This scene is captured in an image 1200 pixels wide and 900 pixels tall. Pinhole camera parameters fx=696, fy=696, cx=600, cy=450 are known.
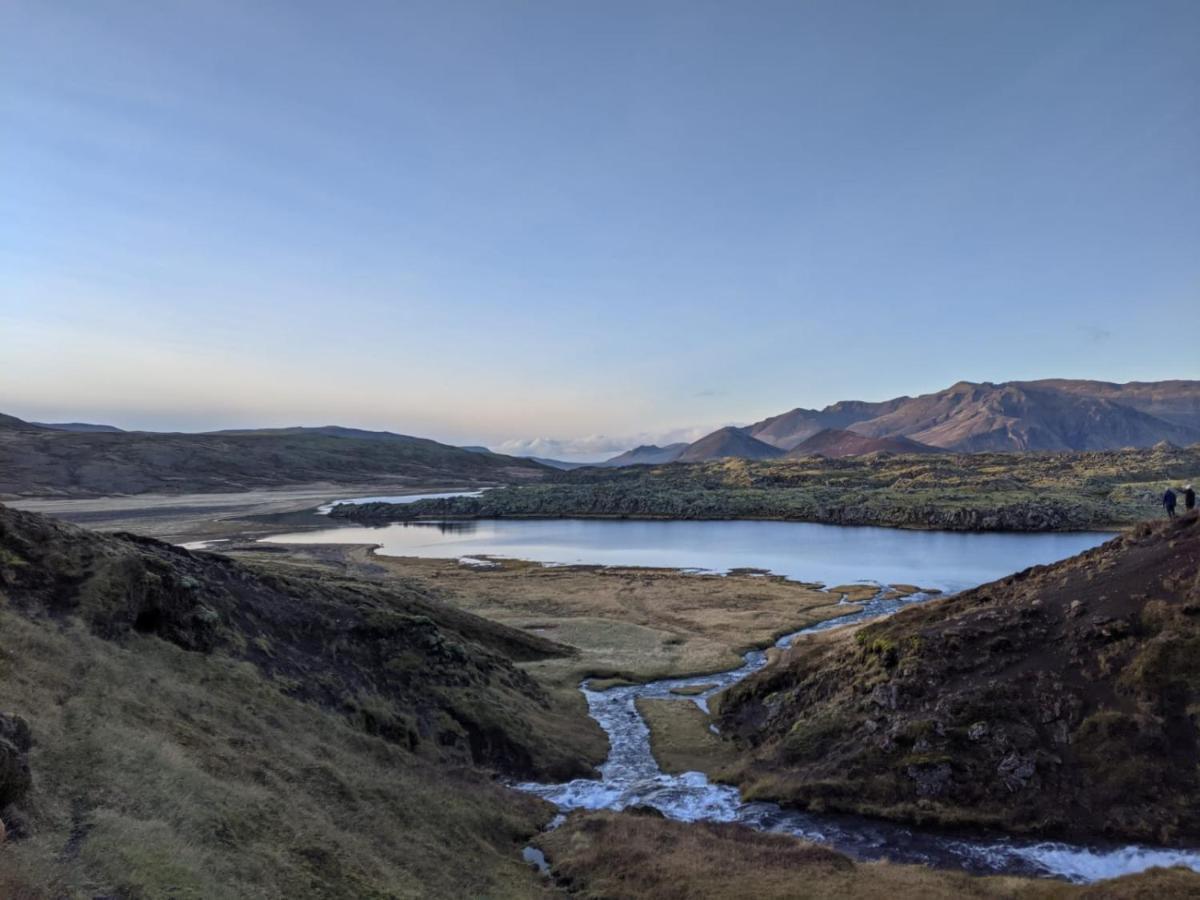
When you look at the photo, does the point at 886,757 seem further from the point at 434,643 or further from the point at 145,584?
the point at 145,584

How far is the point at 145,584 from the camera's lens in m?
30.7

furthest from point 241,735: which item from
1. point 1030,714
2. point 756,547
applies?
point 756,547

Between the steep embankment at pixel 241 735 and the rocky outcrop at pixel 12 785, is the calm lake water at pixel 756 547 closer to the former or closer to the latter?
the steep embankment at pixel 241 735

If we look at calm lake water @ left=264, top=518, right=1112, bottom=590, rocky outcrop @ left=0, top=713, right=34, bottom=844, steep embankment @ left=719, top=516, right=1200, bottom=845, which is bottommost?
calm lake water @ left=264, top=518, right=1112, bottom=590

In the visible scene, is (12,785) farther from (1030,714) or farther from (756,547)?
(756,547)

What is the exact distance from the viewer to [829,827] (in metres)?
30.5

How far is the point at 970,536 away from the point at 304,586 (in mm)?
140458

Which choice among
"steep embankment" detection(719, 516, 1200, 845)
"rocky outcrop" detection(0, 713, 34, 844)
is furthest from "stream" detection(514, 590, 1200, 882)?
"rocky outcrop" detection(0, 713, 34, 844)

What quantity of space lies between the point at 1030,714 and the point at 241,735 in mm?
33897

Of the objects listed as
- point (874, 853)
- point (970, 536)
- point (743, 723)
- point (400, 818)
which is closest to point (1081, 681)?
point (874, 853)

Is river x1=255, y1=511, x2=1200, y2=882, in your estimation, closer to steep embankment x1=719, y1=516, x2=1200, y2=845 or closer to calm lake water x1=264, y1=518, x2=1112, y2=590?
calm lake water x1=264, y1=518, x2=1112, y2=590

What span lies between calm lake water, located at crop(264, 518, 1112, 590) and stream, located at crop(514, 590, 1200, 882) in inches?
2689

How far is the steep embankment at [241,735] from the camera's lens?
1595 cm

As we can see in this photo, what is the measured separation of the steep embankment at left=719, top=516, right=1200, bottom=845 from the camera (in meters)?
28.6
